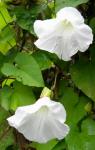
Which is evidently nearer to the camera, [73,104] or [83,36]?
[83,36]

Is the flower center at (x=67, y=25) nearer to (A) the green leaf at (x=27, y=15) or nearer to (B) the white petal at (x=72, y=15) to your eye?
(B) the white petal at (x=72, y=15)

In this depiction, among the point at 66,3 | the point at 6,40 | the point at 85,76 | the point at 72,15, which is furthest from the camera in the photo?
the point at 6,40

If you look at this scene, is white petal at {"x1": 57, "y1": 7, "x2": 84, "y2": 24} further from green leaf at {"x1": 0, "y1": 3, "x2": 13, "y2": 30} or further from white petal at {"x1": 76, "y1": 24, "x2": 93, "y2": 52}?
green leaf at {"x1": 0, "y1": 3, "x2": 13, "y2": 30}

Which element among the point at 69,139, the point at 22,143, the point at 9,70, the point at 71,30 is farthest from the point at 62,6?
the point at 22,143

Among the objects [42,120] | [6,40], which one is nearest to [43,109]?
[42,120]

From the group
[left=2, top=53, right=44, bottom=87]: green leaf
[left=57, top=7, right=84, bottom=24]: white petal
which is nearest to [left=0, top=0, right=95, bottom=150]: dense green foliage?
[left=2, top=53, right=44, bottom=87]: green leaf

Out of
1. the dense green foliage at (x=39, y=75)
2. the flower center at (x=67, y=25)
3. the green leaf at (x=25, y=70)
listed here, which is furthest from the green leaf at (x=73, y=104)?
the flower center at (x=67, y=25)

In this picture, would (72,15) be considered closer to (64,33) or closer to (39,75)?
(64,33)
